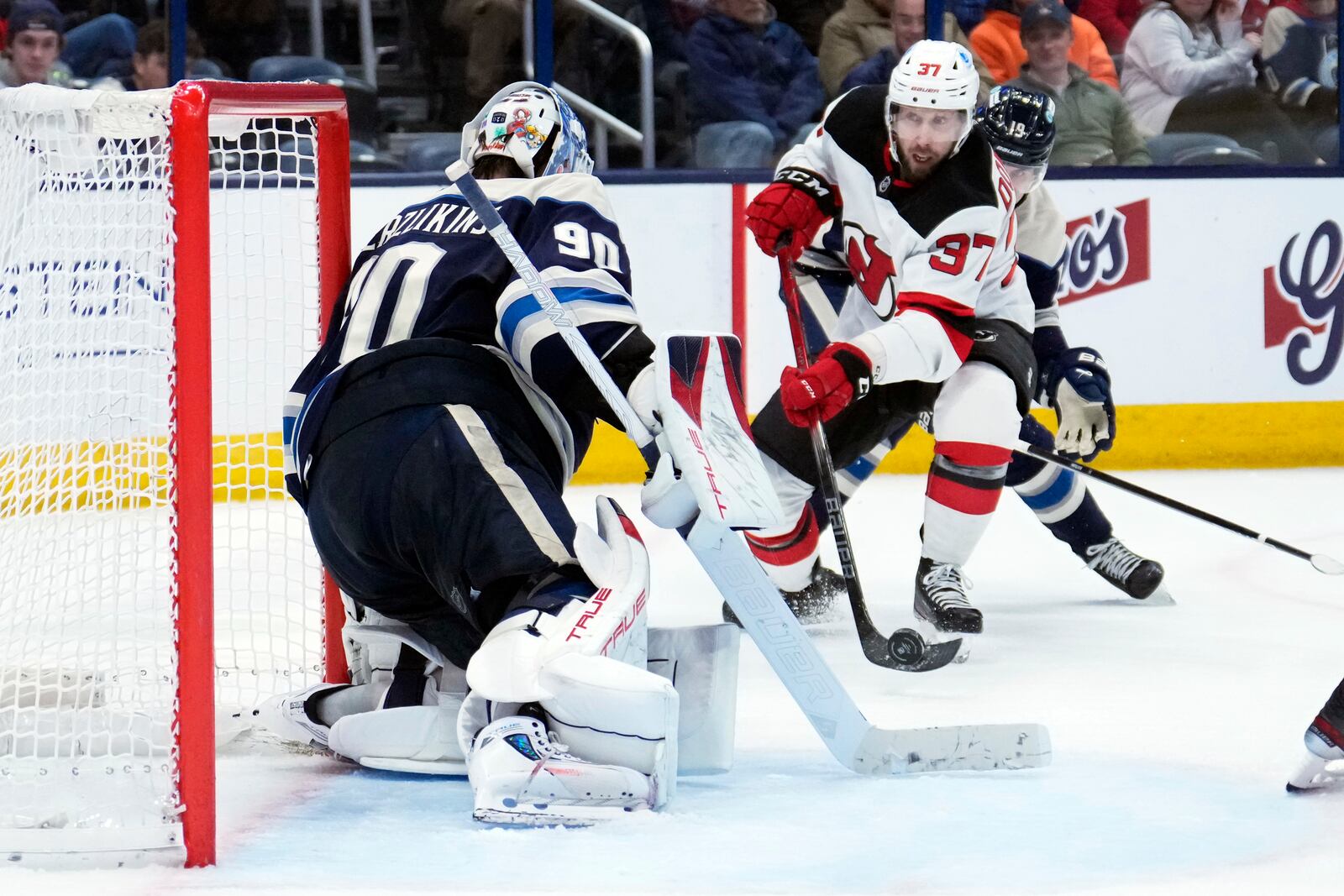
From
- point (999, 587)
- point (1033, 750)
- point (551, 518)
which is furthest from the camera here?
point (999, 587)

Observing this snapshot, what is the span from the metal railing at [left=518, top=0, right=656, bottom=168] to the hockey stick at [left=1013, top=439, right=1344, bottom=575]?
2.15m

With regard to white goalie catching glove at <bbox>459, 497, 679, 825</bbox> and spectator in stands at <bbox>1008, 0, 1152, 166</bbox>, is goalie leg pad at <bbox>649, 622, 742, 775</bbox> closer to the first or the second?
white goalie catching glove at <bbox>459, 497, 679, 825</bbox>

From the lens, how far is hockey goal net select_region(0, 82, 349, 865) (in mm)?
1606

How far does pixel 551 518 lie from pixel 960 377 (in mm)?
1208

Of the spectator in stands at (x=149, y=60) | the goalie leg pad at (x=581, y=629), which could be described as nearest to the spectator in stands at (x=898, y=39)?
the spectator in stands at (x=149, y=60)

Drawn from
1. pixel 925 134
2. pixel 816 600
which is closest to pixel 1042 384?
pixel 816 600

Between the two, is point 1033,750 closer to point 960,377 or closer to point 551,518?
point 551,518

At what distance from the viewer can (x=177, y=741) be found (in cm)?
163

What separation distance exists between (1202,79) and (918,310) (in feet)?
9.33

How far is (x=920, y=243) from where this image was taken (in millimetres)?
2738

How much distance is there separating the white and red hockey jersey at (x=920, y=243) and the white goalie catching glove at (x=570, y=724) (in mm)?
1028

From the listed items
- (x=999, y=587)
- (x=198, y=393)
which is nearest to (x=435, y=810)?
(x=198, y=393)

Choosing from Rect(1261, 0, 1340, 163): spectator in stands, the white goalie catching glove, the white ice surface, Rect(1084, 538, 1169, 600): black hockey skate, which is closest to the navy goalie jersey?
the white goalie catching glove

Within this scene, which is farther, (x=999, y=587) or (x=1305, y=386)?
(x=1305, y=386)
